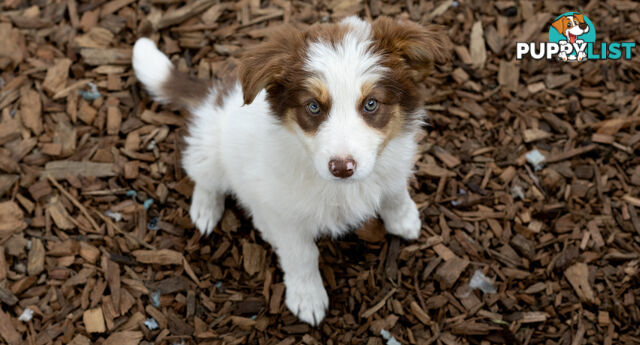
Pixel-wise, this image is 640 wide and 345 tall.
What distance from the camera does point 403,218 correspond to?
11.6ft

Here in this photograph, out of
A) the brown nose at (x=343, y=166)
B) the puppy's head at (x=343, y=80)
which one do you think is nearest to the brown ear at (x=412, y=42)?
the puppy's head at (x=343, y=80)

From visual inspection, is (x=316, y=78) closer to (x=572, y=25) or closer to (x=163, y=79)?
(x=163, y=79)

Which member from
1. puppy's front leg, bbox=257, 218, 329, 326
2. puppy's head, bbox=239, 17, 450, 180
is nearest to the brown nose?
puppy's head, bbox=239, 17, 450, 180

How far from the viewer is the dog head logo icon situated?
424 cm

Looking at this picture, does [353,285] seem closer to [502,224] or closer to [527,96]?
[502,224]

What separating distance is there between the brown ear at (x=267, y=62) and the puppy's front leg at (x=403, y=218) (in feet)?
4.17

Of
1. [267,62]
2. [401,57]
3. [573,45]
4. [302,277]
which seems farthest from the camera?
[573,45]

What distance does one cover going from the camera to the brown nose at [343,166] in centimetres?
232

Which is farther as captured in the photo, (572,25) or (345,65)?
(572,25)

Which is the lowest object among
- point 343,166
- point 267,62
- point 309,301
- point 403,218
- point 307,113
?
point 309,301

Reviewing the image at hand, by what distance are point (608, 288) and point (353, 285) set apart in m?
1.53

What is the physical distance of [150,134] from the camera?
3.99 meters

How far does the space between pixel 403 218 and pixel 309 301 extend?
78 centimetres

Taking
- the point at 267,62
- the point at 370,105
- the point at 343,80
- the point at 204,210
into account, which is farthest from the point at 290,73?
the point at 204,210
